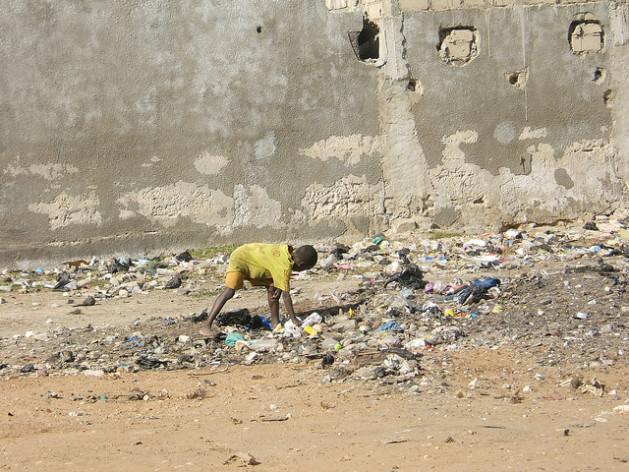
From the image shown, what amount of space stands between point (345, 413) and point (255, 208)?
190 inches

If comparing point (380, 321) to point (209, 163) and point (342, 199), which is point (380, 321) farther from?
point (209, 163)

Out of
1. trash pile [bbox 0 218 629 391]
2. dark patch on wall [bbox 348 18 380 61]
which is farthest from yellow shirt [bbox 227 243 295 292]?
dark patch on wall [bbox 348 18 380 61]

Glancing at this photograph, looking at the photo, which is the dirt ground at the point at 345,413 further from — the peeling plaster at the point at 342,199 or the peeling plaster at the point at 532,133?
the peeling plaster at the point at 532,133

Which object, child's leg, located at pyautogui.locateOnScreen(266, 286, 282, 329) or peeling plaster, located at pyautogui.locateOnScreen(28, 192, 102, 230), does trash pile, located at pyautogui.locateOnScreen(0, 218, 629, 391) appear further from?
peeling plaster, located at pyautogui.locateOnScreen(28, 192, 102, 230)

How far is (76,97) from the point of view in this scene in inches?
344

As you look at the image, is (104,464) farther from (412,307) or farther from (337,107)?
(337,107)

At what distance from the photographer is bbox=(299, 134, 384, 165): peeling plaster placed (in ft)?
29.9

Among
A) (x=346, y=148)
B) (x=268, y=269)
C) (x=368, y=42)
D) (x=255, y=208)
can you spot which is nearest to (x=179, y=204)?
(x=255, y=208)

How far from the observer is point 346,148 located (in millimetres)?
9172

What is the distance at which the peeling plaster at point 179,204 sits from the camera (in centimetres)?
884

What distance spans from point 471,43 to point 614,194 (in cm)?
254

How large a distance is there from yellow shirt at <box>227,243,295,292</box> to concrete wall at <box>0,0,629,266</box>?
9.39ft

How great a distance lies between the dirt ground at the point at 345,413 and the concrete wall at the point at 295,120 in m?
2.85

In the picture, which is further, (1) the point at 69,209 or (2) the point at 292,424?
(1) the point at 69,209
